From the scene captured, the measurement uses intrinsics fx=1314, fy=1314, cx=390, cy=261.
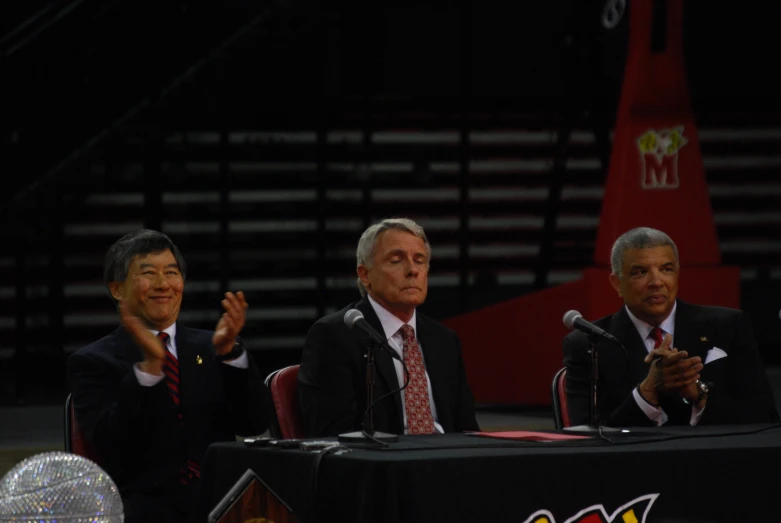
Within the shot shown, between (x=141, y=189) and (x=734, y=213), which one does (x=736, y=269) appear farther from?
(x=141, y=189)

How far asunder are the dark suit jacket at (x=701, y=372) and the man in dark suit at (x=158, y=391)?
1056 millimetres

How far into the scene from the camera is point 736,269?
28.7 ft

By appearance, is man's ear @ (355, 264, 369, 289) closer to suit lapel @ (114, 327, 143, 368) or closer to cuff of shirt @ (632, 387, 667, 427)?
suit lapel @ (114, 327, 143, 368)

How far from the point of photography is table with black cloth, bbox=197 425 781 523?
287cm

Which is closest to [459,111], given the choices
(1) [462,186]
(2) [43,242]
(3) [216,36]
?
(1) [462,186]

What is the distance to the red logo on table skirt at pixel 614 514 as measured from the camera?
9.84 feet

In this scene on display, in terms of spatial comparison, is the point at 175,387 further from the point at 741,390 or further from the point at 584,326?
the point at 741,390

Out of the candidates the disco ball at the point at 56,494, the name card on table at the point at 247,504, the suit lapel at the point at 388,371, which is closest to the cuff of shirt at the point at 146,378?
the disco ball at the point at 56,494

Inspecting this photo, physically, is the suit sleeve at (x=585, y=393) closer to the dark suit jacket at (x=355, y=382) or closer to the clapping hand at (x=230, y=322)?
the dark suit jacket at (x=355, y=382)

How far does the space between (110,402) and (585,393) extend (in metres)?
1.46

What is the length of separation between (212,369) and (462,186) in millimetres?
8489

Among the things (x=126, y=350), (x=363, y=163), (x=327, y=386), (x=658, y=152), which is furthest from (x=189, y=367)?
(x=363, y=163)

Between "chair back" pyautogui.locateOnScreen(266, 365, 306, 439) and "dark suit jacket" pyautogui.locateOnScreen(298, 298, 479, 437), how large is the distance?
0.05 m

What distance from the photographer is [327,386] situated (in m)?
3.82
